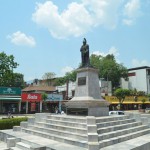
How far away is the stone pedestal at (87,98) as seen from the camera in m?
15.0

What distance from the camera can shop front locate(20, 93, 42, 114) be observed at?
40312mm

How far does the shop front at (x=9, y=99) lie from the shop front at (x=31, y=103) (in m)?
0.99

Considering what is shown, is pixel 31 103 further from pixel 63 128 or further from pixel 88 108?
pixel 63 128

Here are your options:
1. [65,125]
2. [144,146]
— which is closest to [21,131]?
[65,125]

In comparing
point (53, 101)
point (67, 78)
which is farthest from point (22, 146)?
point (67, 78)

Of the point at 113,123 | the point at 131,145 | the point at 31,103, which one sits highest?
the point at 31,103

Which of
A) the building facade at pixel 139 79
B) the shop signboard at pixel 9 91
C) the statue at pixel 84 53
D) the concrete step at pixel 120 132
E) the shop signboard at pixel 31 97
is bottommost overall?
the concrete step at pixel 120 132

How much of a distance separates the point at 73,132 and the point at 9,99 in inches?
1085

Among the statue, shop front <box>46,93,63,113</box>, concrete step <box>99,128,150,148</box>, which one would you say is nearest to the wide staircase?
concrete step <box>99,128,150,148</box>

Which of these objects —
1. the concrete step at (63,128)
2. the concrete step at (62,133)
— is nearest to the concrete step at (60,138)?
the concrete step at (62,133)

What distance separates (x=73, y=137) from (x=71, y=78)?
5856 centimetres

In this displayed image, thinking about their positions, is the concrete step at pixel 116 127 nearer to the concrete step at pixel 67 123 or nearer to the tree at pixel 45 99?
the concrete step at pixel 67 123

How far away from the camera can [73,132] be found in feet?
41.7

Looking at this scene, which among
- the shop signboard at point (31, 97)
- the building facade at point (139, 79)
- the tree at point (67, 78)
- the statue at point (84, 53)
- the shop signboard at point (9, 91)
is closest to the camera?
the statue at point (84, 53)
